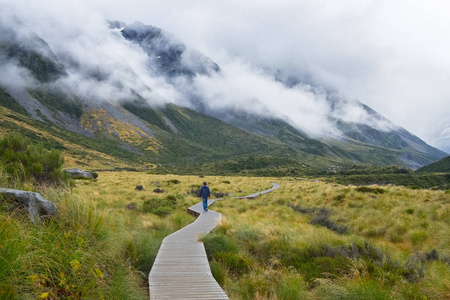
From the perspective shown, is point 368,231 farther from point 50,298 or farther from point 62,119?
point 62,119

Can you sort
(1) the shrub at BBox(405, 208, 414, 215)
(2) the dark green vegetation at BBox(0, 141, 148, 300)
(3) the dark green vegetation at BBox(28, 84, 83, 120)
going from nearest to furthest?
(2) the dark green vegetation at BBox(0, 141, 148, 300)
(1) the shrub at BBox(405, 208, 414, 215)
(3) the dark green vegetation at BBox(28, 84, 83, 120)

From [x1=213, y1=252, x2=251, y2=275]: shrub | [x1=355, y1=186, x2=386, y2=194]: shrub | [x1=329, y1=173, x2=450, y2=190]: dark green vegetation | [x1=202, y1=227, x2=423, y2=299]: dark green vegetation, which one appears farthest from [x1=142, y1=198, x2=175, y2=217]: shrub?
[x1=329, y1=173, x2=450, y2=190]: dark green vegetation

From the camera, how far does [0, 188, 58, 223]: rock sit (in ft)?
17.7

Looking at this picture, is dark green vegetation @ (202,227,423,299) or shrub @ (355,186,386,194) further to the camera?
shrub @ (355,186,386,194)

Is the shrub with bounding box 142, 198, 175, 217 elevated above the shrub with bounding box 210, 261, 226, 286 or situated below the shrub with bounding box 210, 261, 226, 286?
below

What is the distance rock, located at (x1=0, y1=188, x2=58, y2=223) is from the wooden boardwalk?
96.8 inches

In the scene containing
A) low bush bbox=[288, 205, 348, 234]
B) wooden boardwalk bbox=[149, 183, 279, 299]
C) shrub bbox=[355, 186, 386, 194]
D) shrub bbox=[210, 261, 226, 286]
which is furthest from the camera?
shrub bbox=[355, 186, 386, 194]

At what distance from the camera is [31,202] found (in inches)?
218

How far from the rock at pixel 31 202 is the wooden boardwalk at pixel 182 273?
2.46 metres

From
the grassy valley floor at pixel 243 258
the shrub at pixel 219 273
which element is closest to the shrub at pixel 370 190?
the grassy valley floor at pixel 243 258

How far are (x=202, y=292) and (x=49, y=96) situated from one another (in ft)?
662

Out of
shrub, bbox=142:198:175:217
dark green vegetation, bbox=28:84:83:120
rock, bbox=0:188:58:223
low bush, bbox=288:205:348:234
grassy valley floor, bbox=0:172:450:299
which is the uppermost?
dark green vegetation, bbox=28:84:83:120

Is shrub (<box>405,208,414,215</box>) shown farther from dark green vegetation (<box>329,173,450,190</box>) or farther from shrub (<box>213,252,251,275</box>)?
dark green vegetation (<box>329,173,450,190</box>)

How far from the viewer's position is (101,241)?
5.69 meters
